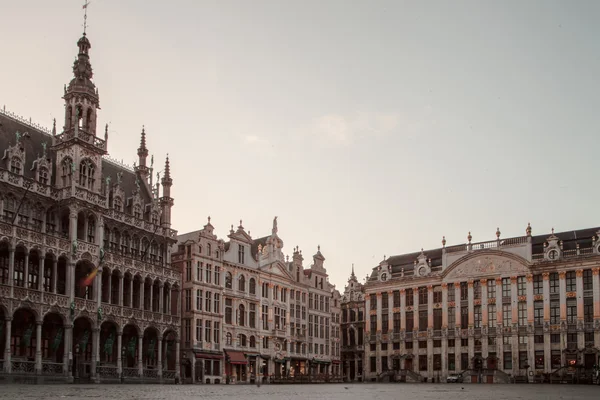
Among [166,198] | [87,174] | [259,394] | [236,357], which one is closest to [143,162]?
[166,198]

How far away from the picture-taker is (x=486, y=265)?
3848 inches

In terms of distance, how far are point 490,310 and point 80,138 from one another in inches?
2288

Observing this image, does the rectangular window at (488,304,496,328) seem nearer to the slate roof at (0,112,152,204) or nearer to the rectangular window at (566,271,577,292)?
the rectangular window at (566,271,577,292)

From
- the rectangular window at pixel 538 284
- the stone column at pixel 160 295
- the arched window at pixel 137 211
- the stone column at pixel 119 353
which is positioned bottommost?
the stone column at pixel 119 353

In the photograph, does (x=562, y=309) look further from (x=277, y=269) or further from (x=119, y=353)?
(x=119, y=353)

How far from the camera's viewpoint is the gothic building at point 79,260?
184 ft

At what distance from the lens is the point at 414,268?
106 meters

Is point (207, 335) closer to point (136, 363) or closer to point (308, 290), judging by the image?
point (136, 363)

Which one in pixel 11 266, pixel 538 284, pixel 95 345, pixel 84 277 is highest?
pixel 11 266

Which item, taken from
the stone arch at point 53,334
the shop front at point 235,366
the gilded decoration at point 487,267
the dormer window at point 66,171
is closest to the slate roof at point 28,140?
the dormer window at point 66,171

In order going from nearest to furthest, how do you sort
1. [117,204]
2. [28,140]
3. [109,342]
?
[109,342], [28,140], [117,204]

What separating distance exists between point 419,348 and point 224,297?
1324 inches

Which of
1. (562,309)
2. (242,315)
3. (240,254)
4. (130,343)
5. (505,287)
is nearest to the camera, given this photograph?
(130,343)

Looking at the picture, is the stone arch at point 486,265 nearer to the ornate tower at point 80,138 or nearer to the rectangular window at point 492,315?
the rectangular window at point 492,315
